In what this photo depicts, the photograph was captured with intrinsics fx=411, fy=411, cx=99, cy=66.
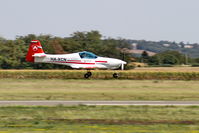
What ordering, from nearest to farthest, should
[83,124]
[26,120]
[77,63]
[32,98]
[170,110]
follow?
[83,124] < [26,120] < [170,110] < [32,98] < [77,63]

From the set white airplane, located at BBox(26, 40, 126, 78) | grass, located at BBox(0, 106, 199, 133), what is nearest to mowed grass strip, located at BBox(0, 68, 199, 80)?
white airplane, located at BBox(26, 40, 126, 78)

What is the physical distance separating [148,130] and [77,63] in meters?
26.0

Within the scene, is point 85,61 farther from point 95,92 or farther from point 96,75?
point 95,92

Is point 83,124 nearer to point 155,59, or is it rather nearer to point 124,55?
point 124,55

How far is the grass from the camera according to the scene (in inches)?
493

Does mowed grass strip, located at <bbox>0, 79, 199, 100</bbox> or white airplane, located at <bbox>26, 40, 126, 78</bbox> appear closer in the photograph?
mowed grass strip, located at <bbox>0, 79, 199, 100</bbox>

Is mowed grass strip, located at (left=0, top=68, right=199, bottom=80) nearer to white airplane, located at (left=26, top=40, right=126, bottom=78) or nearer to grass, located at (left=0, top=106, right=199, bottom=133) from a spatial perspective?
white airplane, located at (left=26, top=40, right=126, bottom=78)

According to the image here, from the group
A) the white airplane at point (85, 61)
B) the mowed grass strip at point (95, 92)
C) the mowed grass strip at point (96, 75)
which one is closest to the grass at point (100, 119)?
the mowed grass strip at point (95, 92)

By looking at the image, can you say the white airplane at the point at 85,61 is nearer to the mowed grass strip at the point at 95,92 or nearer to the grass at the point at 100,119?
the mowed grass strip at the point at 95,92

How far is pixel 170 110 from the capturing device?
675 inches

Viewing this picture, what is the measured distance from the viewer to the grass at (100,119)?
493 inches

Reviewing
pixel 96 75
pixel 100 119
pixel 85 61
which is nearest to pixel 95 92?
pixel 100 119

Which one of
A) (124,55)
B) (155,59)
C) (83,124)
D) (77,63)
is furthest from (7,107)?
(155,59)

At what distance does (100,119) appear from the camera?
581 inches
